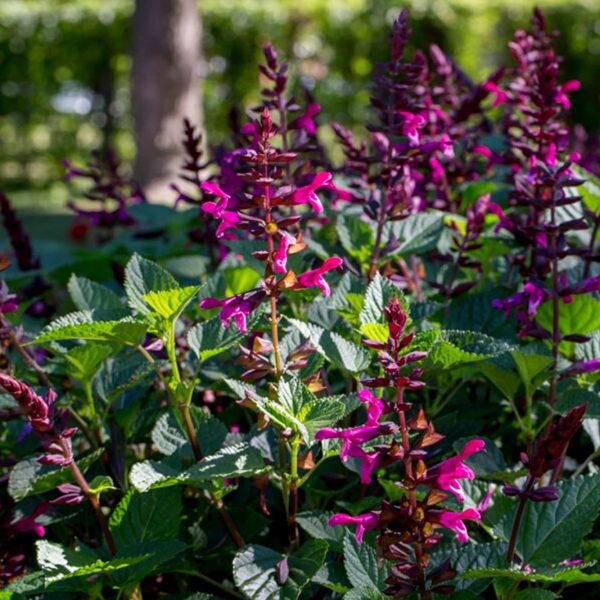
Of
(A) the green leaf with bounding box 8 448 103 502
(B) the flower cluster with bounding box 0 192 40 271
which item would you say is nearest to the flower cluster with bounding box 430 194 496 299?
(A) the green leaf with bounding box 8 448 103 502

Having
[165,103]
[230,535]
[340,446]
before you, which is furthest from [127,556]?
[165,103]

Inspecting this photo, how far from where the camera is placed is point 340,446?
139 cm

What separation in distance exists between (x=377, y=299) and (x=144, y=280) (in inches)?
16.9

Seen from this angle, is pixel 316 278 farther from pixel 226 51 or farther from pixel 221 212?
pixel 226 51

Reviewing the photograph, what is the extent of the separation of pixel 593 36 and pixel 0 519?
561 inches

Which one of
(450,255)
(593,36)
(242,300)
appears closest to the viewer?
(242,300)

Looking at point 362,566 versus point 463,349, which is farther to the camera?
point 463,349

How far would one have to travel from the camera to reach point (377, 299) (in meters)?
1.50

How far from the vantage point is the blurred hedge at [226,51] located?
46.4 feet

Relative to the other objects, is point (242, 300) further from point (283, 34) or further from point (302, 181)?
point (283, 34)

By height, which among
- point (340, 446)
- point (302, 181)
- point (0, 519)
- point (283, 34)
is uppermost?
point (283, 34)

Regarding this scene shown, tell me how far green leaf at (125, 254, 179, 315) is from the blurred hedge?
12.6 meters

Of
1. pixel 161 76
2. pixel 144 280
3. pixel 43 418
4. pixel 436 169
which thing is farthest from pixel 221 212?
pixel 161 76

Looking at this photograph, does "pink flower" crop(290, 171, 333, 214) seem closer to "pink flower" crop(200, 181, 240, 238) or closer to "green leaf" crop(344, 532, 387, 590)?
"pink flower" crop(200, 181, 240, 238)
